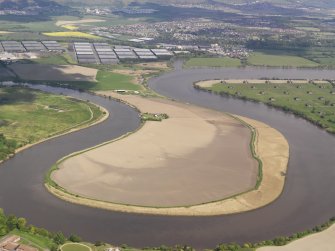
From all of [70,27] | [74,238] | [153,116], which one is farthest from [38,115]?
[70,27]

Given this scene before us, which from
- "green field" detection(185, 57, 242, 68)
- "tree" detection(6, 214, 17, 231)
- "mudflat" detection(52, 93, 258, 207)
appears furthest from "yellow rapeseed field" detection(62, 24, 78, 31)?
"tree" detection(6, 214, 17, 231)

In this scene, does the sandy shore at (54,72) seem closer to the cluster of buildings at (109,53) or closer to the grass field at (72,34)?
the cluster of buildings at (109,53)

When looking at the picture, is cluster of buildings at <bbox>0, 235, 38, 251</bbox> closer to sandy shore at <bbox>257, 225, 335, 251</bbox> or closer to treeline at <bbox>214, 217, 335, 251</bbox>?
treeline at <bbox>214, 217, 335, 251</bbox>

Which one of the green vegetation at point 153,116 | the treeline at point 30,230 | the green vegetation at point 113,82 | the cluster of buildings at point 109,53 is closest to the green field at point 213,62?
the cluster of buildings at point 109,53

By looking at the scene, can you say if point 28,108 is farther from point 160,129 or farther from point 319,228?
point 319,228

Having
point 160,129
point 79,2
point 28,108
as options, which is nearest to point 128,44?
point 28,108

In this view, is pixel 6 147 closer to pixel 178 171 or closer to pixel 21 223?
pixel 21 223
